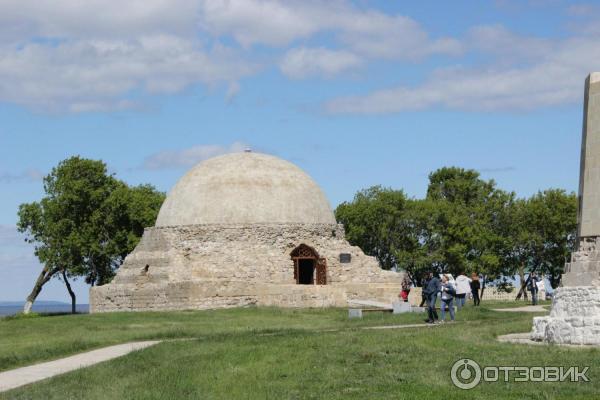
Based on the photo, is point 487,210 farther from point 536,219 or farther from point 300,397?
point 300,397

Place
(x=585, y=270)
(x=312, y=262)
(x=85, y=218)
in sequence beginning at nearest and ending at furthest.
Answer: (x=585, y=270), (x=312, y=262), (x=85, y=218)

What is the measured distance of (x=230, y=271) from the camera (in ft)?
147

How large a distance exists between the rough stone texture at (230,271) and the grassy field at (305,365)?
15705mm

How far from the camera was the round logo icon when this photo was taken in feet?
50.0

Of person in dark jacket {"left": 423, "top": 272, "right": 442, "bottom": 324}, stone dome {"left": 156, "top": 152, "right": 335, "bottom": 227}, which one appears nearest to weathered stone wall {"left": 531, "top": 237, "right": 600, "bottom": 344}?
person in dark jacket {"left": 423, "top": 272, "right": 442, "bottom": 324}

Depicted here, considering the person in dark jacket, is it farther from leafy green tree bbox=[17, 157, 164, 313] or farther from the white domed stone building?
leafy green tree bbox=[17, 157, 164, 313]

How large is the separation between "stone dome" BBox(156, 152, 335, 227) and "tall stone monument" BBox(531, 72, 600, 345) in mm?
25993

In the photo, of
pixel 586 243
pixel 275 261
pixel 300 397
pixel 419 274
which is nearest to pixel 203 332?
pixel 586 243

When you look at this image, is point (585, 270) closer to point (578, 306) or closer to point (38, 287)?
point (578, 306)

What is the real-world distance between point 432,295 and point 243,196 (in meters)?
19.3

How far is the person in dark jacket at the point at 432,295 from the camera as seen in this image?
27953 mm

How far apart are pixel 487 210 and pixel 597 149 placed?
47.6 m

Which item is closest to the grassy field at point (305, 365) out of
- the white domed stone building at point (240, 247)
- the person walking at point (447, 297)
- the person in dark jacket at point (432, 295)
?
the person in dark jacket at point (432, 295)

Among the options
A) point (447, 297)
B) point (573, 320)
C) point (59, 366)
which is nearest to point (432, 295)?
point (447, 297)
